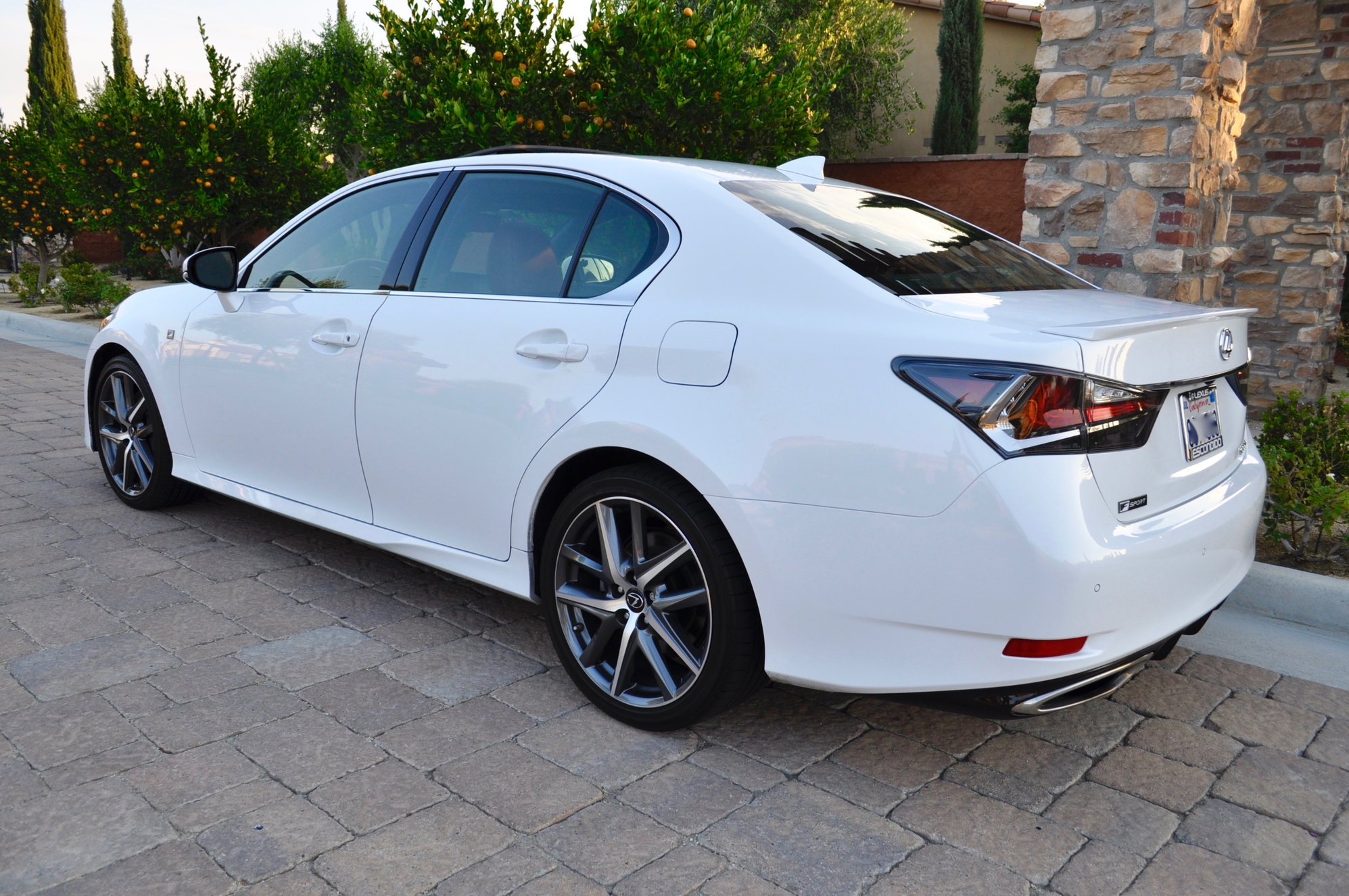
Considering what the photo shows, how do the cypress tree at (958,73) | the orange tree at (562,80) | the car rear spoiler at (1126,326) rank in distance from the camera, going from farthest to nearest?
the cypress tree at (958,73)
the orange tree at (562,80)
the car rear spoiler at (1126,326)

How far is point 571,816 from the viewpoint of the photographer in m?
2.55

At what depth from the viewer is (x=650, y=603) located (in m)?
2.92

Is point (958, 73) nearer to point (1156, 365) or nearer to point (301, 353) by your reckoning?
point (301, 353)

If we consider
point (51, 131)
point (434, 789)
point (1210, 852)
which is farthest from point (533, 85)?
point (51, 131)

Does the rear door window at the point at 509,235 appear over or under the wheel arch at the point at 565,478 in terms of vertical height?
over

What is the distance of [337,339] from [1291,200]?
7.22m

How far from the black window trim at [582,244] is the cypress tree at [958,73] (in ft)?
49.9

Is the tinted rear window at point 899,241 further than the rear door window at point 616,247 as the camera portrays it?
No

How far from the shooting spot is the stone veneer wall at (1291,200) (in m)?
7.55

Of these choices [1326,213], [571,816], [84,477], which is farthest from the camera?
[1326,213]

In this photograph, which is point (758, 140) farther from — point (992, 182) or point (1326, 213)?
point (1326, 213)

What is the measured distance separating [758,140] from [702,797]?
25.3 ft

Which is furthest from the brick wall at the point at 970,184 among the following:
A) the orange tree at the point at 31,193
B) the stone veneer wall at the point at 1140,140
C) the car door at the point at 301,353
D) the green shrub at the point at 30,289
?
the orange tree at the point at 31,193

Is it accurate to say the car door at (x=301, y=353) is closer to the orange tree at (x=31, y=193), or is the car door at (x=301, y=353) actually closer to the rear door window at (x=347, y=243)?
the rear door window at (x=347, y=243)
